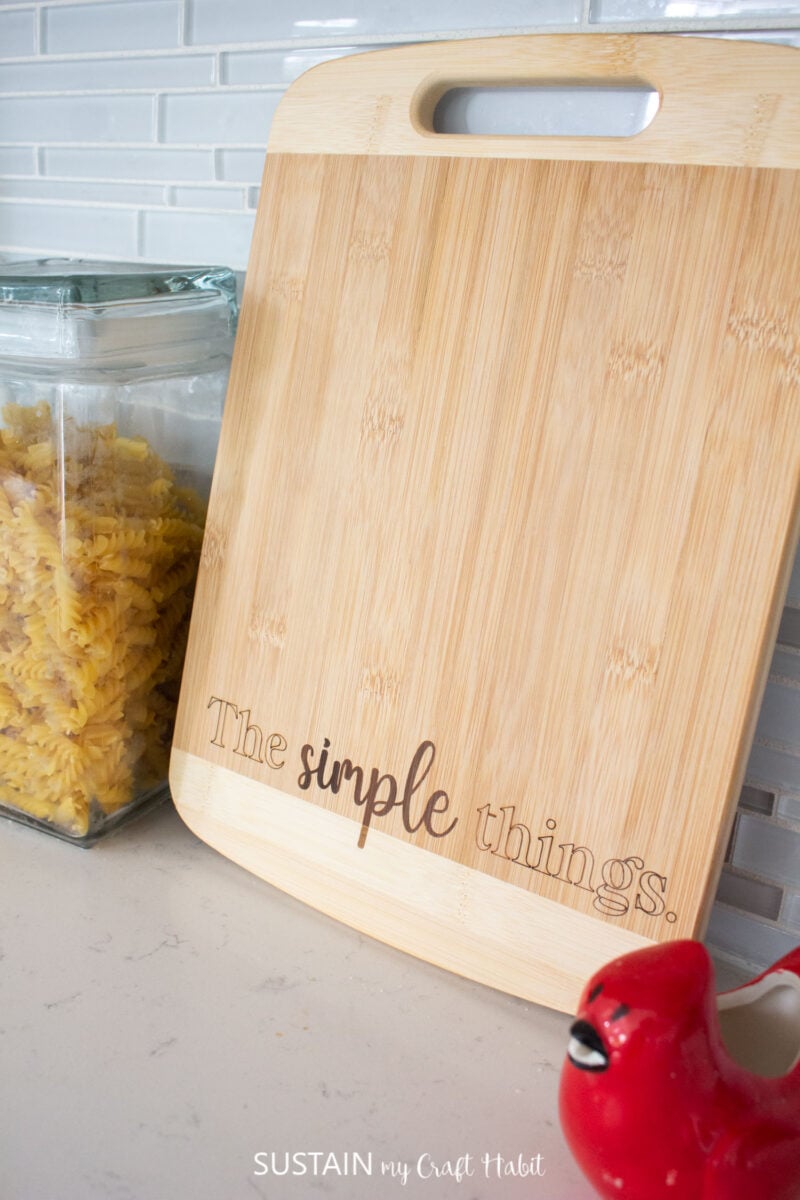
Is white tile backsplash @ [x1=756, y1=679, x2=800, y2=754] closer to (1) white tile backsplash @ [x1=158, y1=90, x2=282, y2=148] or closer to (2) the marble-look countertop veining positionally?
(2) the marble-look countertop veining

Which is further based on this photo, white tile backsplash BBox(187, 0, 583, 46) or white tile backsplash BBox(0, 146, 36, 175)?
white tile backsplash BBox(0, 146, 36, 175)

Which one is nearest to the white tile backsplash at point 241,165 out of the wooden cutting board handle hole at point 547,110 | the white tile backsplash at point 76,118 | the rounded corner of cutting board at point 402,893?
the white tile backsplash at point 76,118

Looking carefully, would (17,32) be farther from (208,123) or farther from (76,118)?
(208,123)

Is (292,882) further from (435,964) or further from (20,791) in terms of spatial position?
(20,791)

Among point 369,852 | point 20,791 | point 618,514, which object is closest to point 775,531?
point 618,514

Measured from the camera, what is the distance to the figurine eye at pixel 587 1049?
45 cm

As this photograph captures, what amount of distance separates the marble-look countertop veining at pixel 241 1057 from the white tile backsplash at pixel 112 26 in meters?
0.77

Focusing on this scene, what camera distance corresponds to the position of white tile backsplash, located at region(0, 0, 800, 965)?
2.37 ft

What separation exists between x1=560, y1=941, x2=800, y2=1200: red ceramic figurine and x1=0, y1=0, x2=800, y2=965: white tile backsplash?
29 cm

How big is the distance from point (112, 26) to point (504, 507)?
690 mm

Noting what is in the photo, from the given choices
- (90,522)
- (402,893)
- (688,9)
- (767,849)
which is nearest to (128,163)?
(90,522)

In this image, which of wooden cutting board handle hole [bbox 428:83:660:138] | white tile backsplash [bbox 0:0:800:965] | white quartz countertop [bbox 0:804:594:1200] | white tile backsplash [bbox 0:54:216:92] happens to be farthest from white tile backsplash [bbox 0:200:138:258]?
white quartz countertop [bbox 0:804:594:1200]

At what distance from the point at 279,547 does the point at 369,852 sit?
0.24 metres

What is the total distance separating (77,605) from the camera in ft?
2.46
